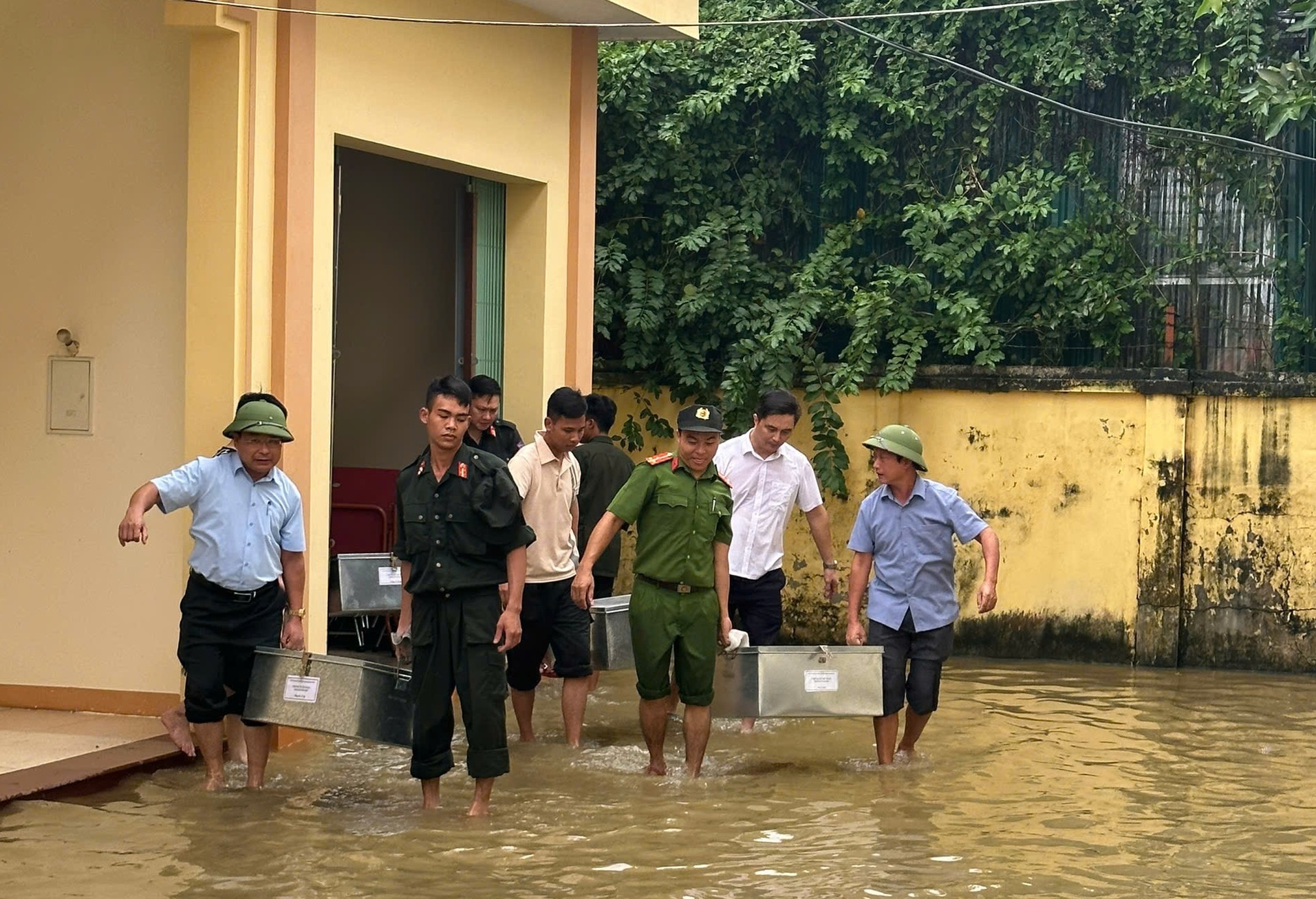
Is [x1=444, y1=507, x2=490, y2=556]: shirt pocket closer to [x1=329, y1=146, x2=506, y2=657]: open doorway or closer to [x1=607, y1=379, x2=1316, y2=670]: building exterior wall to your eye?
[x1=329, y1=146, x2=506, y2=657]: open doorway

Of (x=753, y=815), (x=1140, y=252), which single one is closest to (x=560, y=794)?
(x=753, y=815)

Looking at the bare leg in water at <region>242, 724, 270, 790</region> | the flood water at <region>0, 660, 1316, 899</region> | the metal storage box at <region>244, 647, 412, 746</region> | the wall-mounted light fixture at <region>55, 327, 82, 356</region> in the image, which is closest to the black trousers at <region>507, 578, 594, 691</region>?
the flood water at <region>0, 660, 1316, 899</region>

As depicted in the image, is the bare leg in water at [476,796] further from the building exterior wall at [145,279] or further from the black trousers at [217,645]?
the building exterior wall at [145,279]

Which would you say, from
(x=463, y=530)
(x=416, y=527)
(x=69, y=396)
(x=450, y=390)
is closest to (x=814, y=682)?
(x=463, y=530)

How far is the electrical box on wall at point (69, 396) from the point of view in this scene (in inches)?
353

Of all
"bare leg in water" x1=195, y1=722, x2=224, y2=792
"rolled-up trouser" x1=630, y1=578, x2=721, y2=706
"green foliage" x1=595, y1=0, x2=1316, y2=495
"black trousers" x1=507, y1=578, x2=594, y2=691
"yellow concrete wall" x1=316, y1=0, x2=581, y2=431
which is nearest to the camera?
"bare leg in water" x1=195, y1=722, x2=224, y2=792

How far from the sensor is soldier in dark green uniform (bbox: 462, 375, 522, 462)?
9.50 m

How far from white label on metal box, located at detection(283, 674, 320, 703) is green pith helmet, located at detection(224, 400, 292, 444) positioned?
1.08m

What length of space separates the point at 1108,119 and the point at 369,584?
6.88 meters

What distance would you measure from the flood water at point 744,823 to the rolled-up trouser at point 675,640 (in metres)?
0.48

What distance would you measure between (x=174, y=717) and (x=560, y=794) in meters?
1.97

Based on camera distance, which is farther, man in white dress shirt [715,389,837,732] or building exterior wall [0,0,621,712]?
man in white dress shirt [715,389,837,732]

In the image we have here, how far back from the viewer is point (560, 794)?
796cm

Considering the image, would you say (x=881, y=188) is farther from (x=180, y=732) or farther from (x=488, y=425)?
(x=180, y=732)
